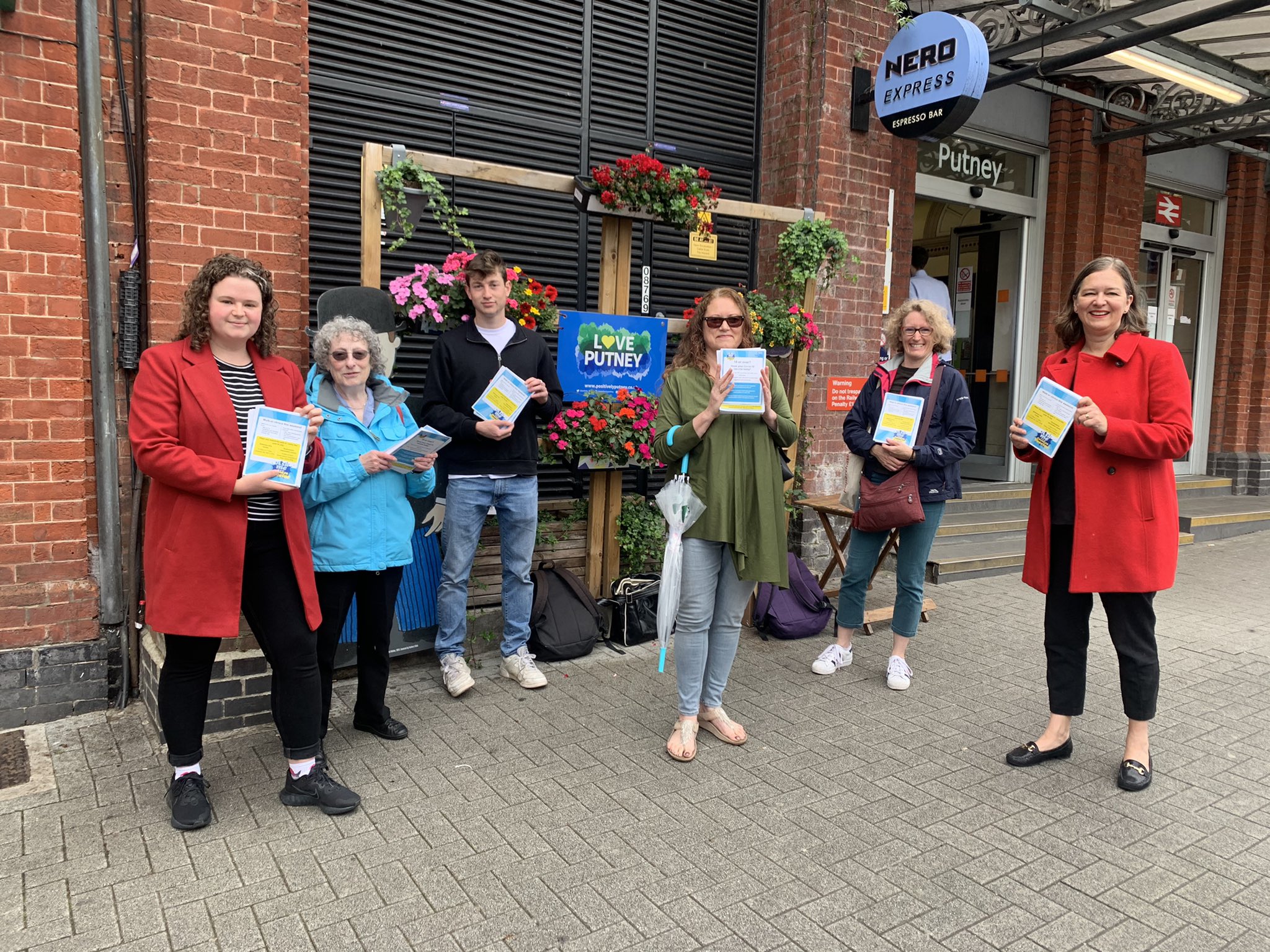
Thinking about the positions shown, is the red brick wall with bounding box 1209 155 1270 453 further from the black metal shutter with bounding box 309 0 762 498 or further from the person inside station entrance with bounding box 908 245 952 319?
the black metal shutter with bounding box 309 0 762 498

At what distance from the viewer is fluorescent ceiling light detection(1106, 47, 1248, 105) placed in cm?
766

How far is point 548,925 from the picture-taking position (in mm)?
2674

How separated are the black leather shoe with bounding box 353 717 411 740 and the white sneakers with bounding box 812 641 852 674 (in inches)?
88.0

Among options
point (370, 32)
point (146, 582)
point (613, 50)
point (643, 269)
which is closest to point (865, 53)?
point (613, 50)

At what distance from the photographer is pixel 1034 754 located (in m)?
3.88

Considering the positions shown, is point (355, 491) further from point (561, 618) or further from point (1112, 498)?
point (1112, 498)

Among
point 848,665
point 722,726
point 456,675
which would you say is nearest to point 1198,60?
point 848,665

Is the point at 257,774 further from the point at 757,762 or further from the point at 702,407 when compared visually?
the point at 702,407

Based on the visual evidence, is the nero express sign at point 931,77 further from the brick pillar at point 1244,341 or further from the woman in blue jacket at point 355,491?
the brick pillar at point 1244,341

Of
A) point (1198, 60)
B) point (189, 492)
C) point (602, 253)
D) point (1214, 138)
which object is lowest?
point (189, 492)

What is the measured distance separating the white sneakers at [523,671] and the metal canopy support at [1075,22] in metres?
6.09

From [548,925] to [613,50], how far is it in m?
5.61

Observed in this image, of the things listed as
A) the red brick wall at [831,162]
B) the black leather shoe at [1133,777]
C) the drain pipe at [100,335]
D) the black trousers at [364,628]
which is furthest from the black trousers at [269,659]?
the red brick wall at [831,162]

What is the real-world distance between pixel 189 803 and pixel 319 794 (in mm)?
432
